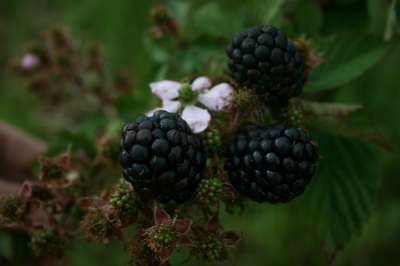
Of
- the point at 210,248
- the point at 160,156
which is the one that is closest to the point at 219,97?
the point at 160,156

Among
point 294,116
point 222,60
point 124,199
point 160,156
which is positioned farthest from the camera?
point 222,60

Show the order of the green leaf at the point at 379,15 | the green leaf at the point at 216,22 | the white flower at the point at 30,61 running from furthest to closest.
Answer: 1. the white flower at the point at 30,61
2. the green leaf at the point at 216,22
3. the green leaf at the point at 379,15

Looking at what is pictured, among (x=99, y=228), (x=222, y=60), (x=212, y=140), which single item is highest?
(x=222, y=60)

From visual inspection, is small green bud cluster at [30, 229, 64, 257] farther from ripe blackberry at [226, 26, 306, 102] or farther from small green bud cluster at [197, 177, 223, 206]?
ripe blackberry at [226, 26, 306, 102]

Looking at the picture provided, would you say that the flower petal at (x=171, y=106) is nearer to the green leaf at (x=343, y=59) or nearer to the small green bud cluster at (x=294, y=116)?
the small green bud cluster at (x=294, y=116)

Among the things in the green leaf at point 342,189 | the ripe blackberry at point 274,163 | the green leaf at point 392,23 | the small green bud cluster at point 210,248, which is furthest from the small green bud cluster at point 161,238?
the green leaf at point 392,23

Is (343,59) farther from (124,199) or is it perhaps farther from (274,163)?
(124,199)

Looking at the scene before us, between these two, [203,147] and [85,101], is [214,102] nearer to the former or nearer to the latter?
[203,147]
